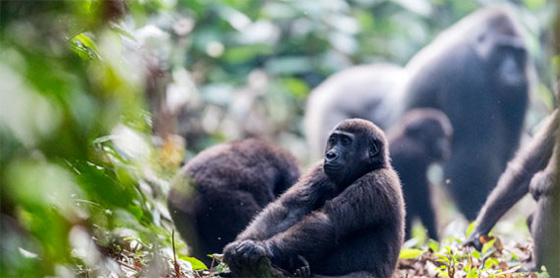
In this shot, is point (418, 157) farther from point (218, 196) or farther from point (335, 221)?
point (335, 221)

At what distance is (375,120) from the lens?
30.5 feet

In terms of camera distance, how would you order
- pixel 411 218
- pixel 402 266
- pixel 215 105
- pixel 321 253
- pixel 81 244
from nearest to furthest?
pixel 81 244 < pixel 321 253 < pixel 402 266 < pixel 411 218 < pixel 215 105

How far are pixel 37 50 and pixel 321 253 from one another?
216 centimetres

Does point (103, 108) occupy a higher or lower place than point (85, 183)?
higher

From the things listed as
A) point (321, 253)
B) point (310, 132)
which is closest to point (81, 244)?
point (321, 253)

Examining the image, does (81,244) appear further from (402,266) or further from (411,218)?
(411,218)

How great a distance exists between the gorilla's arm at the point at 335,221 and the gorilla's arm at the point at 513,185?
187 cm

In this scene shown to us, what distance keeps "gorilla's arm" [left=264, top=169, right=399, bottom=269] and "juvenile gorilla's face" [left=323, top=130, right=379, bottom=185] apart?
0.21 m

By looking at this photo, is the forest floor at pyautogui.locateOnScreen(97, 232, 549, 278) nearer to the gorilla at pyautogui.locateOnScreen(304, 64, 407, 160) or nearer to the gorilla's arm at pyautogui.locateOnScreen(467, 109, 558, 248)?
the gorilla's arm at pyautogui.locateOnScreen(467, 109, 558, 248)

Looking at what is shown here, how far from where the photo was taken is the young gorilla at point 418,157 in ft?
24.4

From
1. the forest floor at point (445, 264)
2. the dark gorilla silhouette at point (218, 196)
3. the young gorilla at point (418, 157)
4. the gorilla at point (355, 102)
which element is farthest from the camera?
the gorilla at point (355, 102)

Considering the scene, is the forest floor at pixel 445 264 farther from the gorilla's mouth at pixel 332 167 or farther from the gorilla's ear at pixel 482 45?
the gorilla's ear at pixel 482 45

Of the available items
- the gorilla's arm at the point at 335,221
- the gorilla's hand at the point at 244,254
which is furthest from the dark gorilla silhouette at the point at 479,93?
the gorilla's hand at the point at 244,254

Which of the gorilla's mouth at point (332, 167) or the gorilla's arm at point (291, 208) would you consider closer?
the gorilla's arm at point (291, 208)
